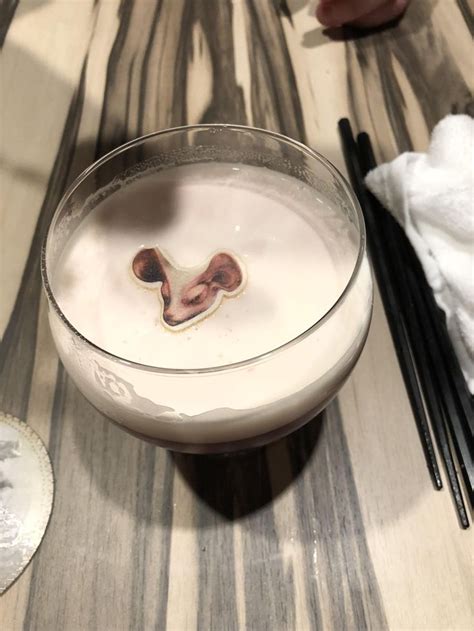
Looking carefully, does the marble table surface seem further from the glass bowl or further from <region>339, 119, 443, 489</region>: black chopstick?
the glass bowl

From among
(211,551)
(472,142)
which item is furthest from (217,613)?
(472,142)

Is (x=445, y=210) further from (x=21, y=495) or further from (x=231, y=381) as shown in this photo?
(x=21, y=495)

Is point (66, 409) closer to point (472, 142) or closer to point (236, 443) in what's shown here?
point (236, 443)

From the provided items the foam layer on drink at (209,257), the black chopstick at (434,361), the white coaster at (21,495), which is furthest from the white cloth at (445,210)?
the white coaster at (21,495)

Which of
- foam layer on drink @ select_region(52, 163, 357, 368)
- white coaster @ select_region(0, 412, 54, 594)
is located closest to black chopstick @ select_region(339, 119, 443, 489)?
foam layer on drink @ select_region(52, 163, 357, 368)

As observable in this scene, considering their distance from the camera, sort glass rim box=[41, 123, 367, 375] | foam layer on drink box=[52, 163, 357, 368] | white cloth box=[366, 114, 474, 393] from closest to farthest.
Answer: glass rim box=[41, 123, 367, 375] → foam layer on drink box=[52, 163, 357, 368] → white cloth box=[366, 114, 474, 393]

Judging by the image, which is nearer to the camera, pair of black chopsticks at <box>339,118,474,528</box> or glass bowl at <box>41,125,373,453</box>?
glass bowl at <box>41,125,373,453</box>

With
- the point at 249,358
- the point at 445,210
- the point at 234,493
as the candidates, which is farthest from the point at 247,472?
the point at 445,210
